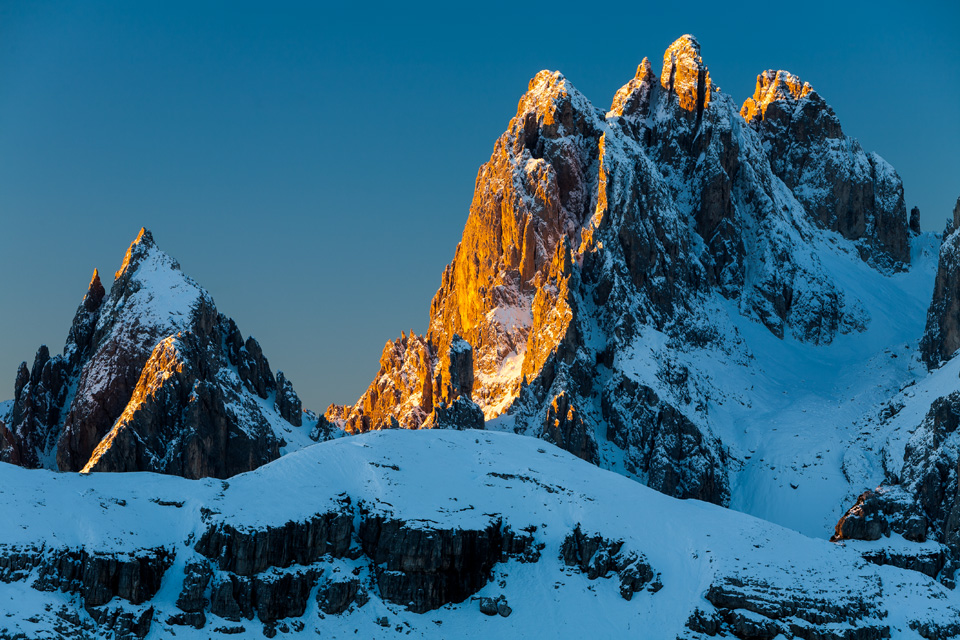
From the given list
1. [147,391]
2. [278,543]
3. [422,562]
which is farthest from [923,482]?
[147,391]

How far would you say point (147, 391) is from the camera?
6698 inches

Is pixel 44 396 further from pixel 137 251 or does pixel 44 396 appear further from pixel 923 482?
pixel 923 482

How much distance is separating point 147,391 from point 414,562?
55796 millimetres

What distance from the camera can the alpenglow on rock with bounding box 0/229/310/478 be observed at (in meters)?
167

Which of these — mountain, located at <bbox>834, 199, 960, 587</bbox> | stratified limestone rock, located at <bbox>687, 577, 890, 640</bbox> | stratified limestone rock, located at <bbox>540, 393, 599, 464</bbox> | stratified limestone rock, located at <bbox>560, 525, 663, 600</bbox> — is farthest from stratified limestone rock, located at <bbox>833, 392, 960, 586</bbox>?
stratified limestone rock, located at <bbox>540, 393, 599, 464</bbox>

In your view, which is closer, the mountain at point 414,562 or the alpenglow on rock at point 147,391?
the mountain at point 414,562

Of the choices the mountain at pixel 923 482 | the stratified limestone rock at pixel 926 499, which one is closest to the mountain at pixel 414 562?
the stratified limestone rock at pixel 926 499

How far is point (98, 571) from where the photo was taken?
116 metres

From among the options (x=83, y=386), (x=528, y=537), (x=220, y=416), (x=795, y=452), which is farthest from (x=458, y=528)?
(x=795, y=452)

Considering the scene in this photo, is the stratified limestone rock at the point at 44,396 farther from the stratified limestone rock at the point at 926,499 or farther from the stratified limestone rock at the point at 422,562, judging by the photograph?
the stratified limestone rock at the point at 926,499

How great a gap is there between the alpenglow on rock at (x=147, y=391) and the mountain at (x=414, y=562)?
31420 millimetres

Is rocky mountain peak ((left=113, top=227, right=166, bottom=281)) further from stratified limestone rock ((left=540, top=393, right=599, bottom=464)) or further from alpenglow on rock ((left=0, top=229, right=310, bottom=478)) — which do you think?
stratified limestone rock ((left=540, top=393, right=599, bottom=464))

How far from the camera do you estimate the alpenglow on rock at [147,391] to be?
167m

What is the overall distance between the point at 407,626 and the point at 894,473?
8644 centimetres
